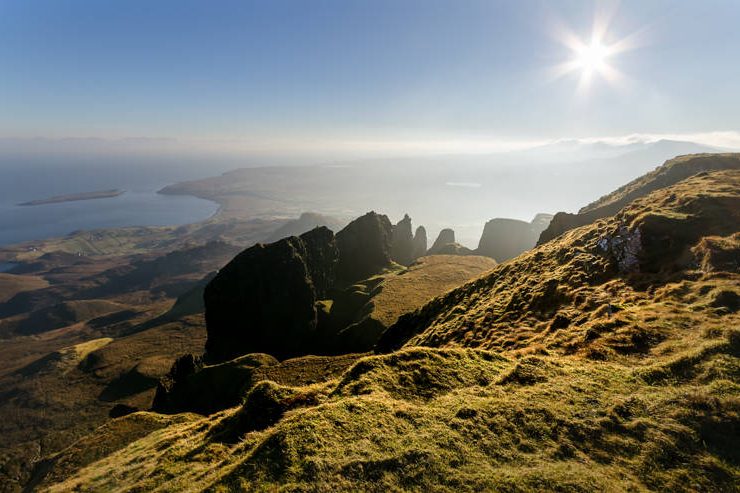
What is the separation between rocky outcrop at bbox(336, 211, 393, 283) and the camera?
4094 inches

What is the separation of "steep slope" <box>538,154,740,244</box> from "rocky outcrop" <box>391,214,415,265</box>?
7607cm

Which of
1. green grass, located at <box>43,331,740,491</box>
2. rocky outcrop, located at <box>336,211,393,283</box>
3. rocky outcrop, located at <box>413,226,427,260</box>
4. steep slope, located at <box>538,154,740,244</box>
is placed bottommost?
rocky outcrop, located at <box>413,226,427,260</box>

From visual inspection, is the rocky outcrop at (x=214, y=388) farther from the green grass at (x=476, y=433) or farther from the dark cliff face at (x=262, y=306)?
the green grass at (x=476, y=433)

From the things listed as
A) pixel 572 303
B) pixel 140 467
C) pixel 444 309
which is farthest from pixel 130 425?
pixel 572 303

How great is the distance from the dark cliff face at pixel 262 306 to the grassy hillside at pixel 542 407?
3310 centimetres

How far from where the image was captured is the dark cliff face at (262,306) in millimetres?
64562

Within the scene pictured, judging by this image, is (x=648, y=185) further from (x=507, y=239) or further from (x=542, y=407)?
(x=507, y=239)

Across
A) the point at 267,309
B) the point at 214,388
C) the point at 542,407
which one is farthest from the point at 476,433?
the point at 267,309

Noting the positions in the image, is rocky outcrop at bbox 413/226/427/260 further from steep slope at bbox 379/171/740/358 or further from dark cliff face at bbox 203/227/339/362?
steep slope at bbox 379/171/740/358

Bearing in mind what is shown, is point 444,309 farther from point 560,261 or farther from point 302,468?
point 302,468

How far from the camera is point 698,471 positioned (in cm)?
Answer: 1315

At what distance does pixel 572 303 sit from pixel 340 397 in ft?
77.3

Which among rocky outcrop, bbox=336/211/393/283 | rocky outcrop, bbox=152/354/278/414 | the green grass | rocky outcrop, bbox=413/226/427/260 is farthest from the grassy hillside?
rocky outcrop, bbox=413/226/427/260

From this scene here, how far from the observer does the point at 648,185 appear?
77125 mm
